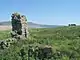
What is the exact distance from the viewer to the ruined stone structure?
71250mm

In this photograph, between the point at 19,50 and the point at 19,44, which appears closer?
the point at 19,50

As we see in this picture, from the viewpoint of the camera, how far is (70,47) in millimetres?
61156

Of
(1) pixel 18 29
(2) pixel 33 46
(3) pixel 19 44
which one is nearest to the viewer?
(2) pixel 33 46

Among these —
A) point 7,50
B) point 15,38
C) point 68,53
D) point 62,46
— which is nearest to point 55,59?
point 68,53

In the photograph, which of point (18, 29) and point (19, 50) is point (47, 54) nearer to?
point (19, 50)

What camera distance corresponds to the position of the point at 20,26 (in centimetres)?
7175

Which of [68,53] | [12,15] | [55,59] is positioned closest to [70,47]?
[68,53]

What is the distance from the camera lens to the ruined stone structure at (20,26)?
7125cm

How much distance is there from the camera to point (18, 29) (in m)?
72.1

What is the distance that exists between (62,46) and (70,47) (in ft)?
5.25

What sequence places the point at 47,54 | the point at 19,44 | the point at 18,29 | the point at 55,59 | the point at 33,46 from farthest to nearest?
1. the point at 18,29
2. the point at 19,44
3. the point at 33,46
4. the point at 47,54
5. the point at 55,59

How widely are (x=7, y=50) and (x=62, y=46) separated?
36.4 ft

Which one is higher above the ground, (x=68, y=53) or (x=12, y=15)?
(x=12, y=15)

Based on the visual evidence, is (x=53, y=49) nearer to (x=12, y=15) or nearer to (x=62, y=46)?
(x=62, y=46)
